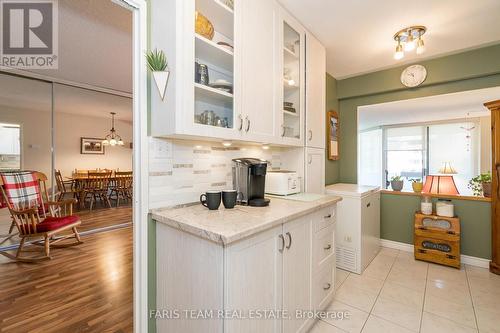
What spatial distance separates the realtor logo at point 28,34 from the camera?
1880 millimetres

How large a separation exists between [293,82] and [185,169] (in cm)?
124

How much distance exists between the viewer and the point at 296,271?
4.58 ft

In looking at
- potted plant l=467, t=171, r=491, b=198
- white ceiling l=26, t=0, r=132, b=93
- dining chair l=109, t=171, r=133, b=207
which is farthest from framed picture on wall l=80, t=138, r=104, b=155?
potted plant l=467, t=171, r=491, b=198

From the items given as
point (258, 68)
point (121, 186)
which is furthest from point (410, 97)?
point (121, 186)

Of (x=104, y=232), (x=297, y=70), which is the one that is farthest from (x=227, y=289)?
(x=104, y=232)

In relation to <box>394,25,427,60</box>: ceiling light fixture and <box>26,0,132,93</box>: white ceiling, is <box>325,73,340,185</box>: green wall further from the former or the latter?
<box>26,0,132,93</box>: white ceiling

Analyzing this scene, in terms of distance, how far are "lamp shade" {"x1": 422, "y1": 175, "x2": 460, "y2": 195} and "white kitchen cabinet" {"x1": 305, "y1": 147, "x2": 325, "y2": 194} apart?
1.50 meters

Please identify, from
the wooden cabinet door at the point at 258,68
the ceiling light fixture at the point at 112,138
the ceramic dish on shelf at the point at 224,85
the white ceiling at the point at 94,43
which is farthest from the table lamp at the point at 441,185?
the ceiling light fixture at the point at 112,138

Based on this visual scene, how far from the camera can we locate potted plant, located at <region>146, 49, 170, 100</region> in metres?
1.17

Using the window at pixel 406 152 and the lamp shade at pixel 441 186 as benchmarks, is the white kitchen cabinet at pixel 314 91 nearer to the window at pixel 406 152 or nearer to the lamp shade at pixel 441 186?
the lamp shade at pixel 441 186

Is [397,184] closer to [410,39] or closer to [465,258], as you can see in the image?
[465,258]

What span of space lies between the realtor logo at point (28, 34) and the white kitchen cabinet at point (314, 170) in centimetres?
254

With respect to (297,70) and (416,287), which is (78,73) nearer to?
(297,70)

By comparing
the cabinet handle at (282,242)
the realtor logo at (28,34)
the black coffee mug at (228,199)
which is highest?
the realtor logo at (28,34)
